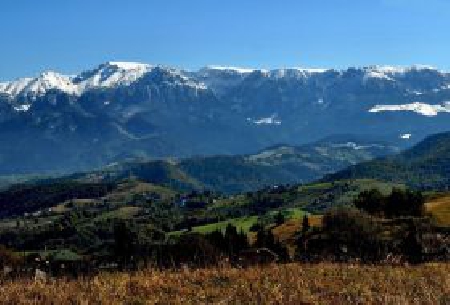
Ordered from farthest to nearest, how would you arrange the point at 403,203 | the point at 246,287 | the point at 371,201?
1. the point at 371,201
2. the point at 403,203
3. the point at 246,287

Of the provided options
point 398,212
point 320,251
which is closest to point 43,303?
point 320,251

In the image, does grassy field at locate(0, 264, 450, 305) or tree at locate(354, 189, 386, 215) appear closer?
grassy field at locate(0, 264, 450, 305)

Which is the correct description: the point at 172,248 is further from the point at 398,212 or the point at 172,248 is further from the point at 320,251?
the point at 398,212

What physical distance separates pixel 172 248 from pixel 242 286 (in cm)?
772

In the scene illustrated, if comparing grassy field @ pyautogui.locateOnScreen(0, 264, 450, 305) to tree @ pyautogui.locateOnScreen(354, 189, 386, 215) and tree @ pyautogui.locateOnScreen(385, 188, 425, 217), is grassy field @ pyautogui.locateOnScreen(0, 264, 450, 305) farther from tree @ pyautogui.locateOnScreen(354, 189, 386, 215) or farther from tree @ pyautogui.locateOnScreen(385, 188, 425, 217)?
tree @ pyautogui.locateOnScreen(354, 189, 386, 215)

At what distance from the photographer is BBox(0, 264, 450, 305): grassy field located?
12.5 m

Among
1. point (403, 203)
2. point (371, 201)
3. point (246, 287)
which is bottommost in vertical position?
point (403, 203)

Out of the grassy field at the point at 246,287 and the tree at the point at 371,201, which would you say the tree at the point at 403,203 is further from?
the grassy field at the point at 246,287

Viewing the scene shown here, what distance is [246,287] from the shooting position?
13570mm

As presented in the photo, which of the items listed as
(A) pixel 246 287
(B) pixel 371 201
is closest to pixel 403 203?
(B) pixel 371 201

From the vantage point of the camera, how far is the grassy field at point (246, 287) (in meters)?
12.5

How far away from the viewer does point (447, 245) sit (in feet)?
66.5

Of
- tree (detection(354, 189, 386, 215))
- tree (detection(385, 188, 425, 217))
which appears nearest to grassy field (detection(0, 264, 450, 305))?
tree (detection(385, 188, 425, 217))

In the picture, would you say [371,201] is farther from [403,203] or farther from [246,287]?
[246,287]
